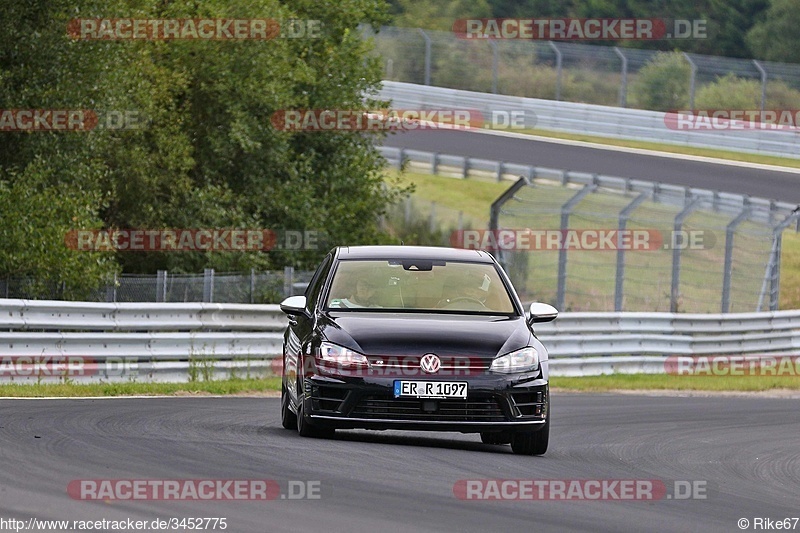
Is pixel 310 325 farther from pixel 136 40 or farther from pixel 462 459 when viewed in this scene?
pixel 136 40

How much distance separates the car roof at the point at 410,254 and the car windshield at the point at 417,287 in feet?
0.23

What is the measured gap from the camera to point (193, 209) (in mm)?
25406

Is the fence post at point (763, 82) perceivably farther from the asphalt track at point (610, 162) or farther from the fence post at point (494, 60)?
the fence post at point (494, 60)

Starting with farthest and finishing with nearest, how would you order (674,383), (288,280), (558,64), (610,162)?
(558,64), (610,162), (674,383), (288,280)

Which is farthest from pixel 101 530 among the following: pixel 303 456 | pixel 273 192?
pixel 273 192

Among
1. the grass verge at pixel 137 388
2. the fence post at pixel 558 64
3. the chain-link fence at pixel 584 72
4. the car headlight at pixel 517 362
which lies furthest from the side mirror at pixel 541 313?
the fence post at pixel 558 64

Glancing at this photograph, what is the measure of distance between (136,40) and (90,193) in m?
3.40

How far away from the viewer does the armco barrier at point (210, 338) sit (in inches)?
604

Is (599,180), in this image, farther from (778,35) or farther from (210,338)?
(778,35)

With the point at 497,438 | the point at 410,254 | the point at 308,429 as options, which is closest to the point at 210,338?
the point at 410,254

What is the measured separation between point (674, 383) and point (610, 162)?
56.0ft

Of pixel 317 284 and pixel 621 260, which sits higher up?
pixel 317 284

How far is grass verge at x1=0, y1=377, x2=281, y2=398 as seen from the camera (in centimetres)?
1404

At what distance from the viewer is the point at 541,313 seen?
34.7ft
